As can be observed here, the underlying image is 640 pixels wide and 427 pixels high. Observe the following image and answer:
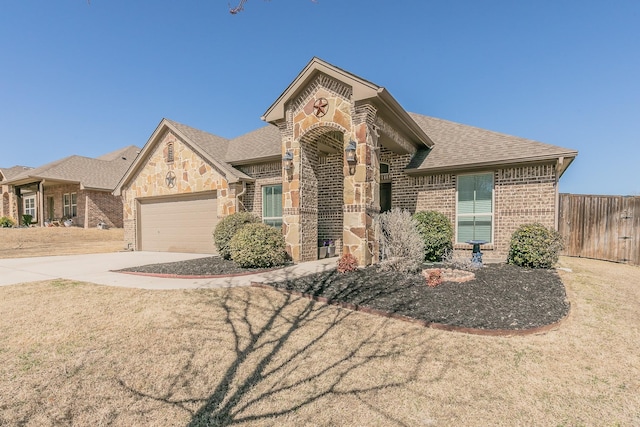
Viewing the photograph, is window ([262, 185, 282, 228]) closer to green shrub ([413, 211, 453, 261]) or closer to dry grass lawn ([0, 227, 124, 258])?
green shrub ([413, 211, 453, 261])

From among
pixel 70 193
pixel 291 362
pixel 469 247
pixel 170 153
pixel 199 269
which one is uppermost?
pixel 170 153

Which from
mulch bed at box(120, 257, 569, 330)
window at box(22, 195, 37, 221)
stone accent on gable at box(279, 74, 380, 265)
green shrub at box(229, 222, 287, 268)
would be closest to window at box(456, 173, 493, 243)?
mulch bed at box(120, 257, 569, 330)

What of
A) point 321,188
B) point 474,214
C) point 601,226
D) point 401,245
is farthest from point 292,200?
point 601,226

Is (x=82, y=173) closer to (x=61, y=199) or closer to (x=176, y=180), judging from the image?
(x=61, y=199)

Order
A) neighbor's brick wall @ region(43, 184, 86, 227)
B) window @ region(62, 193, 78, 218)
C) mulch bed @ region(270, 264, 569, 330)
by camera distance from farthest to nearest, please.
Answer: window @ region(62, 193, 78, 218) → neighbor's brick wall @ region(43, 184, 86, 227) → mulch bed @ region(270, 264, 569, 330)

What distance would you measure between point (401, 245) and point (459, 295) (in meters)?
2.37

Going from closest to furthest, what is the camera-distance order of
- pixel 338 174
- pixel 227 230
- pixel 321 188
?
pixel 227 230 → pixel 338 174 → pixel 321 188

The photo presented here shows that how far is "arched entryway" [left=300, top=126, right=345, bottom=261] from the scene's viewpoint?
10.1 metres

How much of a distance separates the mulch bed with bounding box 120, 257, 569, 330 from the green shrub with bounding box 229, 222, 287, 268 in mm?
405

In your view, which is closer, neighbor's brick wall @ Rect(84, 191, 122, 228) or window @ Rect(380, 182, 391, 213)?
window @ Rect(380, 182, 391, 213)

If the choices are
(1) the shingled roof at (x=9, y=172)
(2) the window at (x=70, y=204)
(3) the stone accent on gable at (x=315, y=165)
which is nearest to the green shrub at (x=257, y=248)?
(3) the stone accent on gable at (x=315, y=165)

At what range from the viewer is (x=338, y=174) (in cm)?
1249

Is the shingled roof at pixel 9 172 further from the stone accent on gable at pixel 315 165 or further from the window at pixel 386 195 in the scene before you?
the window at pixel 386 195

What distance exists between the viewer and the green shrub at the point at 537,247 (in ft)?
27.8
